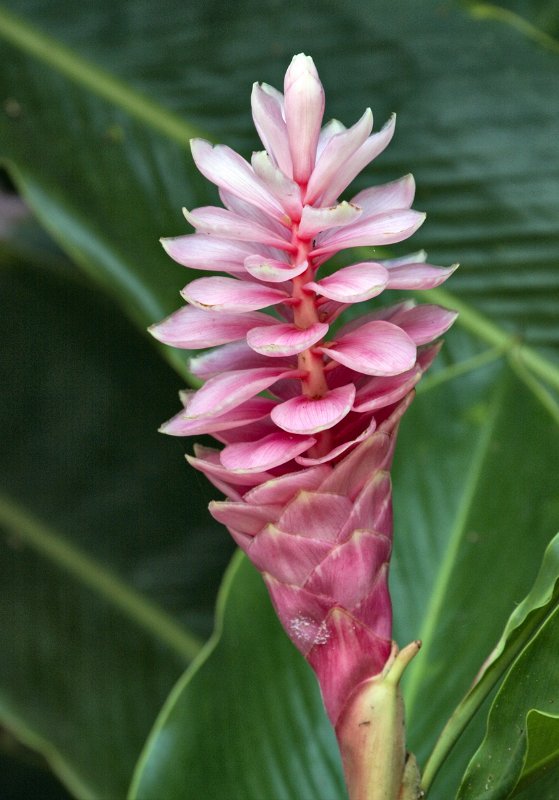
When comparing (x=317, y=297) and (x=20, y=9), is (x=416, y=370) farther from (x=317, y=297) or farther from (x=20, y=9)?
(x=20, y=9)

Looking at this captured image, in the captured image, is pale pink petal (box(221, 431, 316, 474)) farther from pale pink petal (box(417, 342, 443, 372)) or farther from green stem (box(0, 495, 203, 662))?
green stem (box(0, 495, 203, 662))

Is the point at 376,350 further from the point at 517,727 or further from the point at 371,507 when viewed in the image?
the point at 517,727

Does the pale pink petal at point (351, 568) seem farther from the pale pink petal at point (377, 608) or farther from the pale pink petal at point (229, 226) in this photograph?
the pale pink petal at point (229, 226)

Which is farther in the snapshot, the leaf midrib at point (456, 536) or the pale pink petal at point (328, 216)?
the leaf midrib at point (456, 536)

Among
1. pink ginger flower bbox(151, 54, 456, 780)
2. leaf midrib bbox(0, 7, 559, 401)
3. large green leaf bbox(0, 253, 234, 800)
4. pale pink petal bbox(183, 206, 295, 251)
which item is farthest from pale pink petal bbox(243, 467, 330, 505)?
large green leaf bbox(0, 253, 234, 800)

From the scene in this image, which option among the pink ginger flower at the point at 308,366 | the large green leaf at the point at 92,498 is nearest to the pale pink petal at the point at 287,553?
the pink ginger flower at the point at 308,366

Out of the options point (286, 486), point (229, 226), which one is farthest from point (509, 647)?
point (229, 226)

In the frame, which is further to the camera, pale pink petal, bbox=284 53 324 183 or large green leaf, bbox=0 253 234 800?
large green leaf, bbox=0 253 234 800
